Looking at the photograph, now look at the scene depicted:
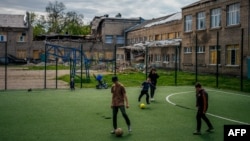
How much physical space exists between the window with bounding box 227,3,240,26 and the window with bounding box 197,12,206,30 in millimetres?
4836

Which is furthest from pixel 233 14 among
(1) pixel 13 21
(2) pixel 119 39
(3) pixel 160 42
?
(1) pixel 13 21

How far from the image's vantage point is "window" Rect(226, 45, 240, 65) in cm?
3523

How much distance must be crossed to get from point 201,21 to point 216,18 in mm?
3349

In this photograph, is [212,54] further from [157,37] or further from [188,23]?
[157,37]

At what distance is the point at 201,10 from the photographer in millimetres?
42125

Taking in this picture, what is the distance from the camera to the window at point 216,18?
3853cm

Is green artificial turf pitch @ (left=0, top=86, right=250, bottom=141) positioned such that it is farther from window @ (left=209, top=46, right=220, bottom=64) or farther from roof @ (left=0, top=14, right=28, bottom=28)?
roof @ (left=0, top=14, right=28, bottom=28)

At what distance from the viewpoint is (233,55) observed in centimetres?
3600

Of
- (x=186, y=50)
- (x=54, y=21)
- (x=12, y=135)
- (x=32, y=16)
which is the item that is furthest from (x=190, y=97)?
(x=32, y=16)

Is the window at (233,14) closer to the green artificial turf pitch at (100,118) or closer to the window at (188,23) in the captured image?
the window at (188,23)

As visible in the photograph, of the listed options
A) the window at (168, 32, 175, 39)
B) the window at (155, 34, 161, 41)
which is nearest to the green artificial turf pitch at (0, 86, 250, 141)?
the window at (168, 32, 175, 39)

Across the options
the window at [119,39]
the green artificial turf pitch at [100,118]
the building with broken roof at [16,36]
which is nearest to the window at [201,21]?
the green artificial turf pitch at [100,118]

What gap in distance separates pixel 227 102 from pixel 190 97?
2767 mm

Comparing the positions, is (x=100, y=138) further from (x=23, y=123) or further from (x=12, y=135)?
(x=23, y=123)
